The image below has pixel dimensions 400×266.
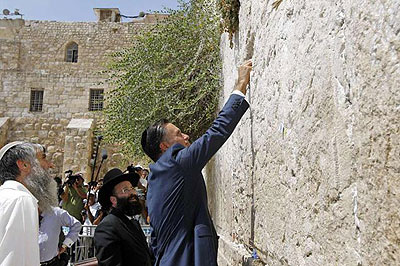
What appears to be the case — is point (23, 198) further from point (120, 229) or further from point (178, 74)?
point (178, 74)

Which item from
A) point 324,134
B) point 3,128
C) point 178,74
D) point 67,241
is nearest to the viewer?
point 324,134

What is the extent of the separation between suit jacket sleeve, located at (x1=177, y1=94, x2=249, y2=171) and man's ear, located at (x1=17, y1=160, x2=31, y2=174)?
112cm

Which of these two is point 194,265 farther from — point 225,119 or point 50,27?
point 50,27

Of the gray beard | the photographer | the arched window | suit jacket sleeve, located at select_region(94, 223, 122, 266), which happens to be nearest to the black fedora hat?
suit jacket sleeve, located at select_region(94, 223, 122, 266)

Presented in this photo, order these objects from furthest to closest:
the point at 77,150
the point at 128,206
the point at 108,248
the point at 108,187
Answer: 1. the point at 77,150
2. the point at 108,187
3. the point at 128,206
4. the point at 108,248

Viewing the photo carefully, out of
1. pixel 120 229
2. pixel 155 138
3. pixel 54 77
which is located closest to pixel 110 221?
pixel 120 229

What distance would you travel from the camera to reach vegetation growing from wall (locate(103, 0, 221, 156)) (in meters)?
5.90

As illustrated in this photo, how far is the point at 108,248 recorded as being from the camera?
312 centimetres

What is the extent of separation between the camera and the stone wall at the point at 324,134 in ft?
4.43

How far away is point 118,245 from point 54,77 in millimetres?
16723

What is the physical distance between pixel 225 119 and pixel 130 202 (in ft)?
4.92

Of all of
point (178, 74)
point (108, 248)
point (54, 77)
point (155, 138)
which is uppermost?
point (54, 77)

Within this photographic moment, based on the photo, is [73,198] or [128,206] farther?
[73,198]

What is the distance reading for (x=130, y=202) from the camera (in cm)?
358
